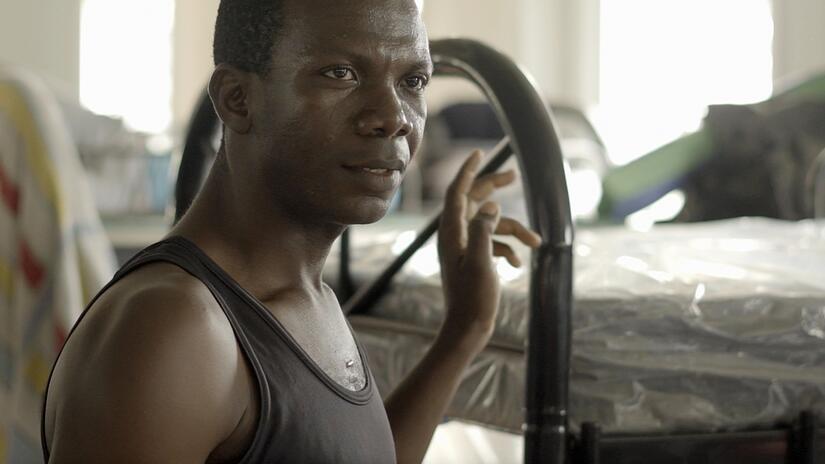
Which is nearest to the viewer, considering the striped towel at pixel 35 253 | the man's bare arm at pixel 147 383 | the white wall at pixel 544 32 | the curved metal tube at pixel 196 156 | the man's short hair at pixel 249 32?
the man's bare arm at pixel 147 383

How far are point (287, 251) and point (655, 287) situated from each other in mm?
618

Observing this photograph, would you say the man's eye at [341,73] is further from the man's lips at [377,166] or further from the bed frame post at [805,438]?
the bed frame post at [805,438]

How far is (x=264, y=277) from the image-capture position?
2.71 ft

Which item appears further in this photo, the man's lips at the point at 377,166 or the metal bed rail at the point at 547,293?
the metal bed rail at the point at 547,293

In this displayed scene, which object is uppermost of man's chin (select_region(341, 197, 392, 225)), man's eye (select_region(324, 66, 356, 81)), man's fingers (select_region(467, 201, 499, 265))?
man's eye (select_region(324, 66, 356, 81))

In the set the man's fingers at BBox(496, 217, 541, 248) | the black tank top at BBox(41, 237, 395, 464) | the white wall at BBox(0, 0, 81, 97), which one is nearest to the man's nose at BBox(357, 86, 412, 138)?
the black tank top at BBox(41, 237, 395, 464)

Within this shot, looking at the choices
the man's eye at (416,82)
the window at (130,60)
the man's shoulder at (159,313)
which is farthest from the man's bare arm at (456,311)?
the window at (130,60)

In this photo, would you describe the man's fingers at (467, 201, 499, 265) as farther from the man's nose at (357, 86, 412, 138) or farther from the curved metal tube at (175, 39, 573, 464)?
the man's nose at (357, 86, 412, 138)

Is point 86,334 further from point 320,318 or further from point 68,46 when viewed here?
point 68,46

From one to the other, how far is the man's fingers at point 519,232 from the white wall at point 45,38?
4240 mm

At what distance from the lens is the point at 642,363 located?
1.21m

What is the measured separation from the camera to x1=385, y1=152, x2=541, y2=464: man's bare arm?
1110 mm

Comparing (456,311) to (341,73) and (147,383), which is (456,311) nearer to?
(341,73)

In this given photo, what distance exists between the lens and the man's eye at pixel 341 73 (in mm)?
777
